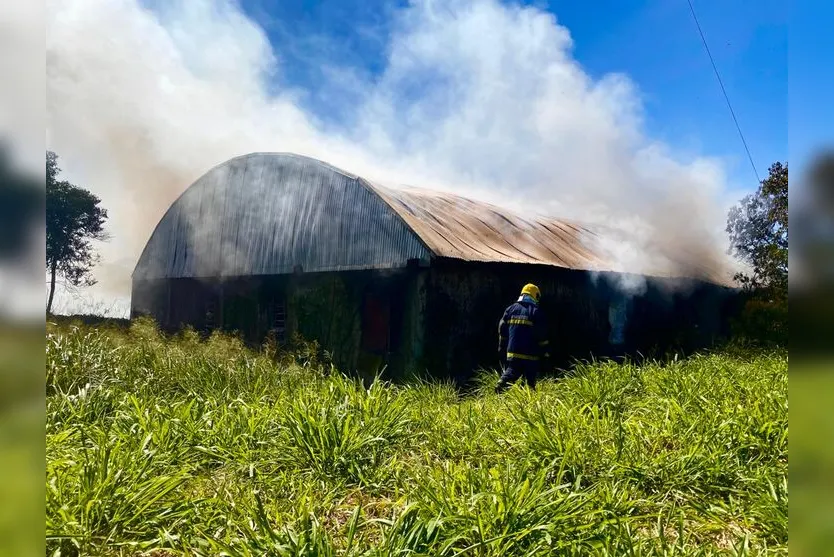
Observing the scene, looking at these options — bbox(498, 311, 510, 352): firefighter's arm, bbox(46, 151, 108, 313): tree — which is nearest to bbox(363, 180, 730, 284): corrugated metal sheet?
bbox(498, 311, 510, 352): firefighter's arm

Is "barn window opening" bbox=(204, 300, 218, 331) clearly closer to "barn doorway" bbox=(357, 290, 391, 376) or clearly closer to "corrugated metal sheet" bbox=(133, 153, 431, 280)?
"corrugated metal sheet" bbox=(133, 153, 431, 280)

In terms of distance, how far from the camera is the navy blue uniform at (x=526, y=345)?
25.7 feet

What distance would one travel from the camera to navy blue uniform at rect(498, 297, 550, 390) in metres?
7.83

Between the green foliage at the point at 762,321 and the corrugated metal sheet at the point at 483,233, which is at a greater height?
the corrugated metal sheet at the point at 483,233

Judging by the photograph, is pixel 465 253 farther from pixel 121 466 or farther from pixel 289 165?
pixel 121 466

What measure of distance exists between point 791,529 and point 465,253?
847cm

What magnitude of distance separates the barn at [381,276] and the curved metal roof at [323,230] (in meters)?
0.04

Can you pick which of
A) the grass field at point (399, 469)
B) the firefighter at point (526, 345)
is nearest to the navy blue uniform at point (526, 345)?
the firefighter at point (526, 345)

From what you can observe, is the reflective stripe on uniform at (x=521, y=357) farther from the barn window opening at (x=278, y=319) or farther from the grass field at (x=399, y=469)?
the barn window opening at (x=278, y=319)

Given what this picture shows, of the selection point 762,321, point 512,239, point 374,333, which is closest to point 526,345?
point 374,333

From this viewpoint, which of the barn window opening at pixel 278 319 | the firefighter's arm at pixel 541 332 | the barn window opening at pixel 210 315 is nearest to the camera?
the firefighter's arm at pixel 541 332

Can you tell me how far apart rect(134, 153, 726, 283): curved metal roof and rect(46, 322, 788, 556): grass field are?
398 centimetres

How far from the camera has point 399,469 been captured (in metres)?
4.07

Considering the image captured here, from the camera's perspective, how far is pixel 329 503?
361 cm
